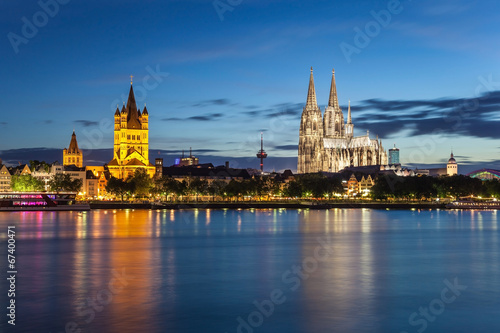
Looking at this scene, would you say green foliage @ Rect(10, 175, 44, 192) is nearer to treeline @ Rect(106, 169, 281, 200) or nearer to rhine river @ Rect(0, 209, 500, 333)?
treeline @ Rect(106, 169, 281, 200)

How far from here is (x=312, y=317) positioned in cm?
2366

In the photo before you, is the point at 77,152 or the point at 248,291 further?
the point at 77,152

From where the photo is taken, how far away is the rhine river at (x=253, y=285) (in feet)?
75.2

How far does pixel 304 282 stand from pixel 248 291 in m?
3.45

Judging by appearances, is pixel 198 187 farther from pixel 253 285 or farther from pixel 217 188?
pixel 253 285

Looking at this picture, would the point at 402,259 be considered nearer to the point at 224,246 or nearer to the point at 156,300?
the point at 224,246

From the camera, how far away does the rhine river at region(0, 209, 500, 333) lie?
22906 mm

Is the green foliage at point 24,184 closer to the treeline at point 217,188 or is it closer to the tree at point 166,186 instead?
the treeline at point 217,188

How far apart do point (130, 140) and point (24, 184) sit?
1609 inches

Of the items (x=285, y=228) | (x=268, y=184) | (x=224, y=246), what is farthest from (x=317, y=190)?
(x=224, y=246)

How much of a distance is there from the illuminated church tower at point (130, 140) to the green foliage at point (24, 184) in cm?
2984

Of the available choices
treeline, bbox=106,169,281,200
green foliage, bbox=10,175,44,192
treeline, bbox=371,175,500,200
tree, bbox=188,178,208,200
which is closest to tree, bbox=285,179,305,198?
treeline, bbox=106,169,281,200

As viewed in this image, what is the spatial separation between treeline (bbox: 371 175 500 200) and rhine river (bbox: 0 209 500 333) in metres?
94.9

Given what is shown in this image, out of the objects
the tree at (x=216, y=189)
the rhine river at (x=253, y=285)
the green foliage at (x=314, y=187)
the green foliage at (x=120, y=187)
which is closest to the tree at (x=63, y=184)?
the green foliage at (x=120, y=187)
